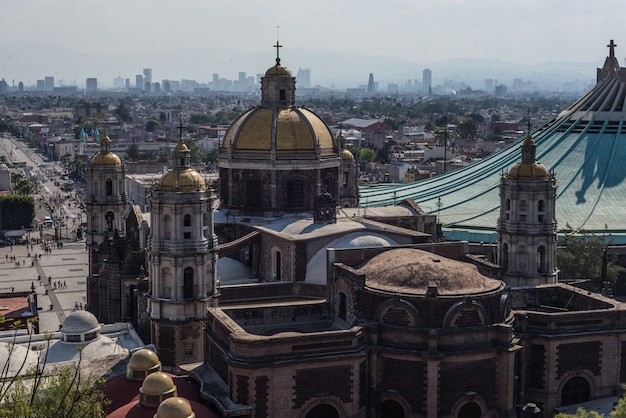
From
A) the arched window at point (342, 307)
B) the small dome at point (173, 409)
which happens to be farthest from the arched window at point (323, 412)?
the small dome at point (173, 409)

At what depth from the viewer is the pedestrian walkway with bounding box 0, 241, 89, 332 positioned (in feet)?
184

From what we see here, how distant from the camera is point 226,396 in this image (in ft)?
95.0

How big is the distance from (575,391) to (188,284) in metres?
14.9

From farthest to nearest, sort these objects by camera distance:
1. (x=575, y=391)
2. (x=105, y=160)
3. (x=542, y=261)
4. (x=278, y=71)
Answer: (x=105, y=160)
(x=278, y=71)
(x=542, y=261)
(x=575, y=391)

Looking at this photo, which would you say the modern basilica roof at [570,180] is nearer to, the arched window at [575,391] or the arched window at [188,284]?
the arched window at [575,391]

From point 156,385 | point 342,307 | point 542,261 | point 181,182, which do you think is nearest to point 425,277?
point 342,307

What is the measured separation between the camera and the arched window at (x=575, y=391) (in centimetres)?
3181

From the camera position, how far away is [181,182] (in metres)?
34.3

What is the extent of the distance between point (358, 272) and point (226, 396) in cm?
620

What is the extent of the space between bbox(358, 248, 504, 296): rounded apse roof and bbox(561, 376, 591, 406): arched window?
15.2 ft

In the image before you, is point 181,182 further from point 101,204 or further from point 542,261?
point 542,261

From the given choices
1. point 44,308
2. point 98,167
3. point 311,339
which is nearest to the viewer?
point 311,339

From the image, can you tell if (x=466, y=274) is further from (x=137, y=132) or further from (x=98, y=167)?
(x=137, y=132)

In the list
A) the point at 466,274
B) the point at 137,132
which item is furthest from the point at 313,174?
the point at 137,132
